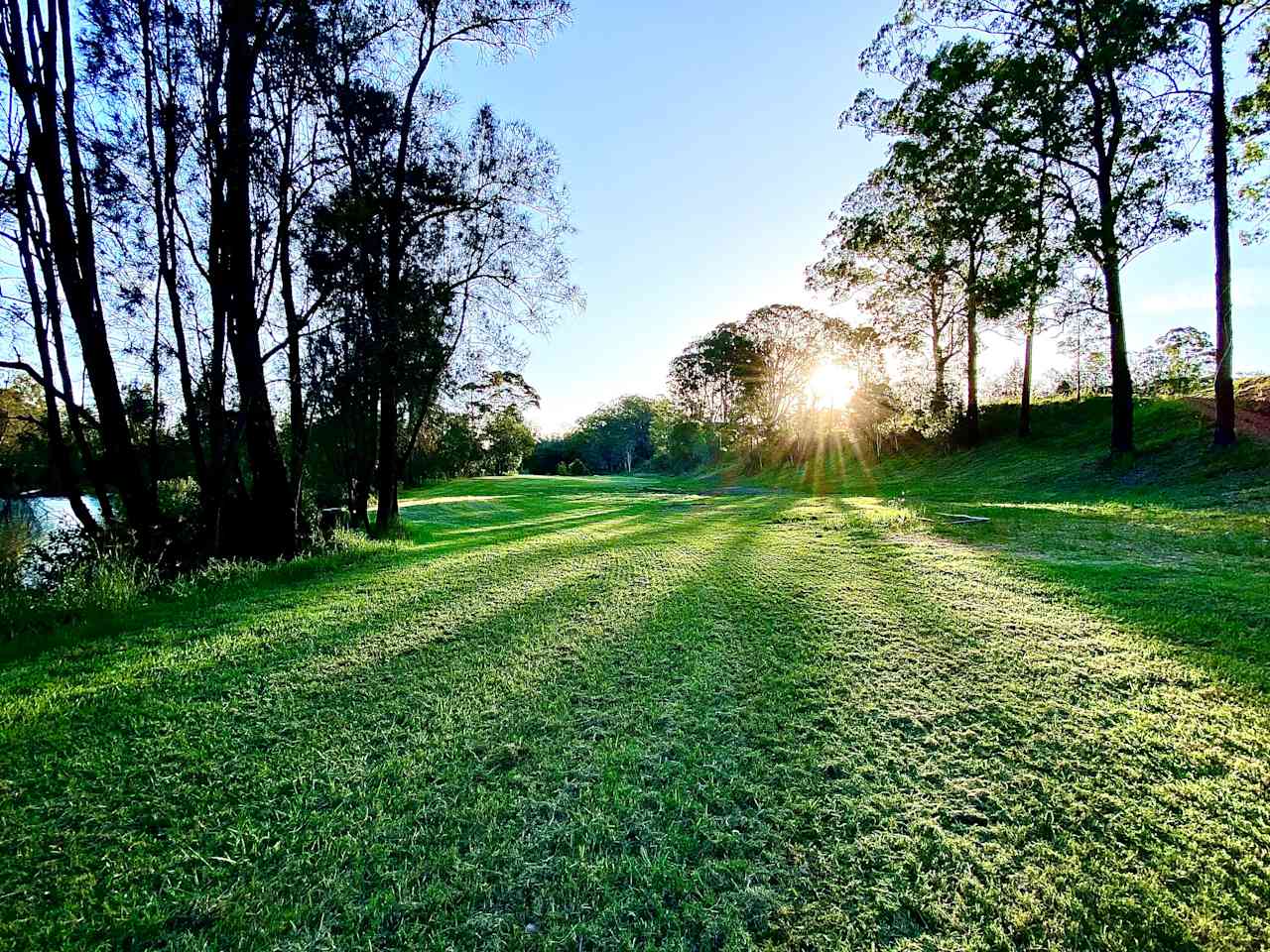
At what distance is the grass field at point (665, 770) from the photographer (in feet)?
4.65

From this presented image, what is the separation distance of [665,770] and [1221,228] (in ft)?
45.6

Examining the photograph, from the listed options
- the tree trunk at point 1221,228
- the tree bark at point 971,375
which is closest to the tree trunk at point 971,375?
the tree bark at point 971,375

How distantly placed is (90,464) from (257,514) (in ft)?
5.37

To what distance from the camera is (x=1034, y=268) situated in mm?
11266

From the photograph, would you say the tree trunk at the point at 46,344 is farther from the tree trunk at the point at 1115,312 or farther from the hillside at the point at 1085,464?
the tree trunk at the point at 1115,312

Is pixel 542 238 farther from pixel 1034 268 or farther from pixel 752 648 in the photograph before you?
pixel 1034 268

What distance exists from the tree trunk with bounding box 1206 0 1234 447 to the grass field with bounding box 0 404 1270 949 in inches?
293

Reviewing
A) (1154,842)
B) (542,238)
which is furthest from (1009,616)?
(542,238)

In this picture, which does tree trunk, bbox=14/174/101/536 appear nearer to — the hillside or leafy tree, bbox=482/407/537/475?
the hillside

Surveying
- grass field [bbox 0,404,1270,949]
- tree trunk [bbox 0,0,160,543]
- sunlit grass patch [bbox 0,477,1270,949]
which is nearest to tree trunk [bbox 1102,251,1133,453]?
grass field [bbox 0,404,1270,949]

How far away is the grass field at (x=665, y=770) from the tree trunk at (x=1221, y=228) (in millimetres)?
7431

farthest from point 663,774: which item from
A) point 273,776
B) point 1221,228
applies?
point 1221,228

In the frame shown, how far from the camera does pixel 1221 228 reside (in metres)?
9.17

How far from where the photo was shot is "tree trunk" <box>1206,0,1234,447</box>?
9.00 meters
